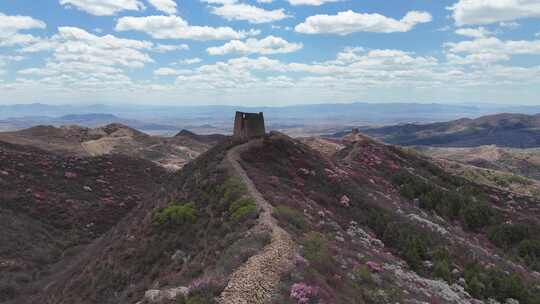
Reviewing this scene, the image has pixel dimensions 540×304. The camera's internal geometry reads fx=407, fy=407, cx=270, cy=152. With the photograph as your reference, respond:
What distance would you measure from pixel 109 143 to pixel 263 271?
113 m

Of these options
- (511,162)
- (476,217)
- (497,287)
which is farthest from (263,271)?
(511,162)

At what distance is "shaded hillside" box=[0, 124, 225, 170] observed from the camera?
102 m

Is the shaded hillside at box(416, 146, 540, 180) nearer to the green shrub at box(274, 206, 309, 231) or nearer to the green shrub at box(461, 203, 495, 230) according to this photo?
the green shrub at box(461, 203, 495, 230)

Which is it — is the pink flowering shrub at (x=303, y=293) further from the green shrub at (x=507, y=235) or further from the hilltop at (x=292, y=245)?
the green shrub at (x=507, y=235)

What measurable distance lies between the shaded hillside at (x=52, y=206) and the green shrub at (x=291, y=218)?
63.3 feet

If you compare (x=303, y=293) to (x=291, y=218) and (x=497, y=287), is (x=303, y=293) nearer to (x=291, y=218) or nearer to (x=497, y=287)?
(x=291, y=218)

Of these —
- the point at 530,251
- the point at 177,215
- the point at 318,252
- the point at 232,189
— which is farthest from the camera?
the point at 530,251

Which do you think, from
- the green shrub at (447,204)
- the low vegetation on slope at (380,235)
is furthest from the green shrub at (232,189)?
the green shrub at (447,204)

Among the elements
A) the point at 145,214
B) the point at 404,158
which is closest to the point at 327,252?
the point at 145,214

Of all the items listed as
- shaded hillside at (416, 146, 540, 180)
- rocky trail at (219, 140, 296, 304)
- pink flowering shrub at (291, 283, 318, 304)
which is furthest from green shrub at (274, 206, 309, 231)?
shaded hillside at (416, 146, 540, 180)

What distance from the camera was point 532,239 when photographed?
132 feet

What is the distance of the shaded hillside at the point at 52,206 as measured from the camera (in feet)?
106

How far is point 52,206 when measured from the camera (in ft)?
140

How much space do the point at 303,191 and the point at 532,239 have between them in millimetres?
24710
